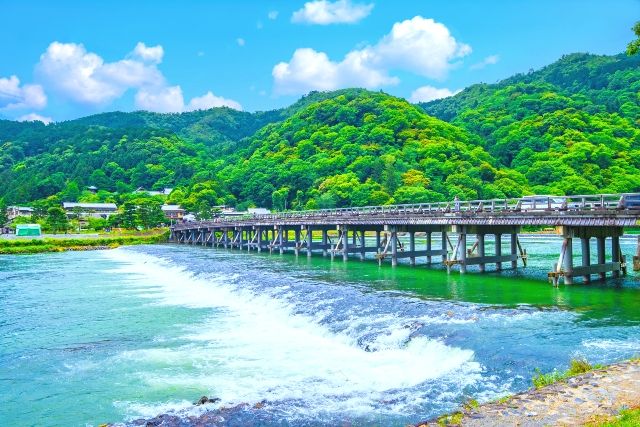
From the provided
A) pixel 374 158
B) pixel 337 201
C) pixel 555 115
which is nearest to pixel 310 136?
pixel 374 158

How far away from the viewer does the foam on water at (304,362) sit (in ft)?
44.6

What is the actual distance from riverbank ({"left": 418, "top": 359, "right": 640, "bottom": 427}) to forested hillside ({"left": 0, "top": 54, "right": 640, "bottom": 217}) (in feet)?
317

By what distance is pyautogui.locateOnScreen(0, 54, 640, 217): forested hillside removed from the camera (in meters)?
113

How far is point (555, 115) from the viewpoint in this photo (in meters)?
134

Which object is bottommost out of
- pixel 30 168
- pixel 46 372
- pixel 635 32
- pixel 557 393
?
pixel 46 372

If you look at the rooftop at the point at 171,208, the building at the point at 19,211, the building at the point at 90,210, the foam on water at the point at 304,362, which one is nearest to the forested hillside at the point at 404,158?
the rooftop at the point at 171,208

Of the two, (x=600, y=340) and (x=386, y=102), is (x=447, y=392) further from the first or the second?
(x=386, y=102)

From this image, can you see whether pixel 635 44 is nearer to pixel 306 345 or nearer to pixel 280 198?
pixel 306 345

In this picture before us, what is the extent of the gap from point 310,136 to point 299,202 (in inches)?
1472

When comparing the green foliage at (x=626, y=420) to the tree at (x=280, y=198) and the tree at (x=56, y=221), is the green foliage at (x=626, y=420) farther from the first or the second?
the tree at (x=280, y=198)

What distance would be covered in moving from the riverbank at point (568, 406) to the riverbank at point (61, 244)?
80.0 meters

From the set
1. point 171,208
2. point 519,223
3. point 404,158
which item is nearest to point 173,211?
point 171,208

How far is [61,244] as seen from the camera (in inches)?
3300

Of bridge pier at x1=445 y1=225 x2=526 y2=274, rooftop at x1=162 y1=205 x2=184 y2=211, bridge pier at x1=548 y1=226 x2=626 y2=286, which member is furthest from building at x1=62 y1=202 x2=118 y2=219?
bridge pier at x1=548 y1=226 x2=626 y2=286
